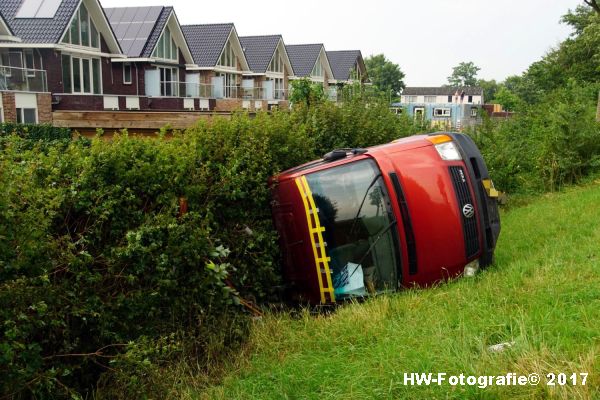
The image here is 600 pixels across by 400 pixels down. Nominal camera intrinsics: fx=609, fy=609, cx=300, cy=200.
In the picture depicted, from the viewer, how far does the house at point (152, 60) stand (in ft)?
121

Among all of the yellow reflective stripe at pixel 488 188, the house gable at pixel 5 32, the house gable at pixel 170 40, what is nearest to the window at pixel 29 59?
the house gable at pixel 5 32

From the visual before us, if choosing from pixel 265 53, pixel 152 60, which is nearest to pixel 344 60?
pixel 265 53

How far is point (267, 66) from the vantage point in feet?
177

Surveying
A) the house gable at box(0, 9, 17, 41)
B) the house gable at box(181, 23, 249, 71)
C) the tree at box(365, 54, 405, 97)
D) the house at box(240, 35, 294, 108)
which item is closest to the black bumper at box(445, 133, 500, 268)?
the house gable at box(0, 9, 17, 41)

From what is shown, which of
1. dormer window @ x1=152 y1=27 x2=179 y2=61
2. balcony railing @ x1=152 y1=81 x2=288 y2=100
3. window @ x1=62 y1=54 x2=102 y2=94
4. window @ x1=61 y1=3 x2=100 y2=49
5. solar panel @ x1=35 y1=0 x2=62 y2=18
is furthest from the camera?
balcony railing @ x1=152 y1=81 x2=288 y2=100

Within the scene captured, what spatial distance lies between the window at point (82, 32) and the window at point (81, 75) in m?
0.83

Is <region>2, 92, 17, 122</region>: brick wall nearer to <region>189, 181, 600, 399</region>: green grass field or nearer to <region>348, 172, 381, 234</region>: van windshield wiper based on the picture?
<region>348, 172, 381, 234</region>: van windshield wiper

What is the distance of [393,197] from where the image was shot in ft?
22.3

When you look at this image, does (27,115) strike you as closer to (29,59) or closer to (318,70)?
(29,59)

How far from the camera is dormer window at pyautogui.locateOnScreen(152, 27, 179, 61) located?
129 ft

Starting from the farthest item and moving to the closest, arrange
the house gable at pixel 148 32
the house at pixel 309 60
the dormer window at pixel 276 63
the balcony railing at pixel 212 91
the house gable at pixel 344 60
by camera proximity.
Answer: the house gable at pixel 344 60, the house at pixel 309 60, the dormer window at pixel 276 63, the balcony railing at pixel 212 91, the house gable at pixel 148 32

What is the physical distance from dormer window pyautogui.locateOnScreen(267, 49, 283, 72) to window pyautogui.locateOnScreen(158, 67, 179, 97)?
14469 mm

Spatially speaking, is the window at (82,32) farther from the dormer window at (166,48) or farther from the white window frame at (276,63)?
the white window frame at (276,63)

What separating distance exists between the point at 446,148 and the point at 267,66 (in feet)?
158
